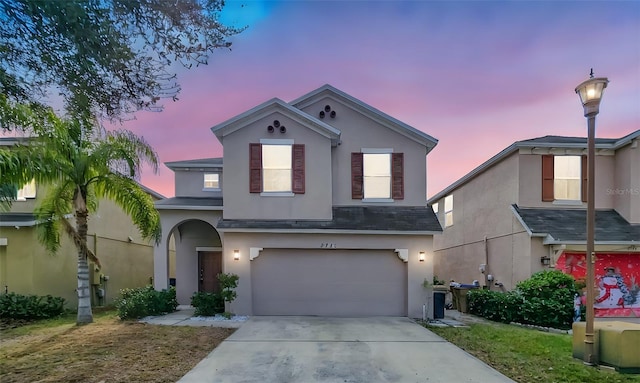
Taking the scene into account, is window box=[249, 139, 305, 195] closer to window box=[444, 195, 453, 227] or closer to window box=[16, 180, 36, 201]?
window box=[16, 180, 36, 201]

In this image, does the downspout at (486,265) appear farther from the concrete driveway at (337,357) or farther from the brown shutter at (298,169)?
the brown shutter at (298,169)

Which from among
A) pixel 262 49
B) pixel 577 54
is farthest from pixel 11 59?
pixel 577 54

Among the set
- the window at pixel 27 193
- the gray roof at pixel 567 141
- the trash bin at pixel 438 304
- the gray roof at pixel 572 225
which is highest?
the gray roof at pixel 567 141

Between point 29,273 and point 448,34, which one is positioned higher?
point 448,34

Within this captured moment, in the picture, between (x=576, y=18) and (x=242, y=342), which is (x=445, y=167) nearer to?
(x=576, y=18)

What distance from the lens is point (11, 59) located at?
507 centimetres

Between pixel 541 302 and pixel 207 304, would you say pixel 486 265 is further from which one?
pixel 207 304

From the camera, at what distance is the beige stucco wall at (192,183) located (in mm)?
13750

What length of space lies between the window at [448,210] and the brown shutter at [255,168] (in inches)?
436

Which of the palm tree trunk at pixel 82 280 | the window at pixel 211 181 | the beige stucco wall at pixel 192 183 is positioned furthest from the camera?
the window at pixel 211 181

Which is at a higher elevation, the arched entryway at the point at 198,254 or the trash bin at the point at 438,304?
the arched entryway at the point at 198,254

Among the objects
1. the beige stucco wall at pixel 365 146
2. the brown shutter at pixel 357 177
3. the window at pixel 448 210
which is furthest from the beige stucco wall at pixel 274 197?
the window at pixel 448 210

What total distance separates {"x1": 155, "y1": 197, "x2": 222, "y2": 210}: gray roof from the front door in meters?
2.21

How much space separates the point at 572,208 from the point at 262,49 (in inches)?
470
